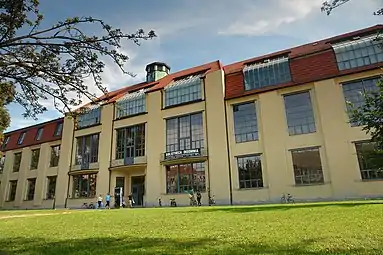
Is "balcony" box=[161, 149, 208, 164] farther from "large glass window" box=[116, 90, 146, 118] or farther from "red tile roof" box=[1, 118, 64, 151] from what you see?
"red tile roof" box=[1, 118, 64, 151]

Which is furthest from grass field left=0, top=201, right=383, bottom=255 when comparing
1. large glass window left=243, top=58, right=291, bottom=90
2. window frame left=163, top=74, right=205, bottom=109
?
window frame left=163, top=74, right=205, bottom=109

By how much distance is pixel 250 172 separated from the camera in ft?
79.1

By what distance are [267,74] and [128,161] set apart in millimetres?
16156

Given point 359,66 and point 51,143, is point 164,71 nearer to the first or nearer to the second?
point 51,143

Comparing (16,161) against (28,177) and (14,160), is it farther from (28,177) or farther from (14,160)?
(28,177)

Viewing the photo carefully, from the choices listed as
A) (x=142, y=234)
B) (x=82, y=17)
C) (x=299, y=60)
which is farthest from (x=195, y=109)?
(x=82, y=17)

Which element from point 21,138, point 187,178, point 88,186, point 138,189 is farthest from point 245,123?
point 21,138

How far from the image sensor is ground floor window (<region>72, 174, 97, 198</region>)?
31.4 meters

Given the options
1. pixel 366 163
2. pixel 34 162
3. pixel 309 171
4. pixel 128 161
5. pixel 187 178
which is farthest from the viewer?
pixel 34 162

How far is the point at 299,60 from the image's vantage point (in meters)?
24.4

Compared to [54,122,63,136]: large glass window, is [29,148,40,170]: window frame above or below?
below

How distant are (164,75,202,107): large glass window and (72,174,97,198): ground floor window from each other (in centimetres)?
1203

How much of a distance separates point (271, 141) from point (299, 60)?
291 inches

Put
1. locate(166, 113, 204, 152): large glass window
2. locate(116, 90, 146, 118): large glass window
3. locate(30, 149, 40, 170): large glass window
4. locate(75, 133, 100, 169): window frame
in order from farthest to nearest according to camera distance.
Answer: locate(30, 149, 40, 170): large glass window, locate(75, 133, 100, 169): window frame, locate(116, 90, 146, 118): large glass window, locate(166, 113, 204, 152): large glass window
